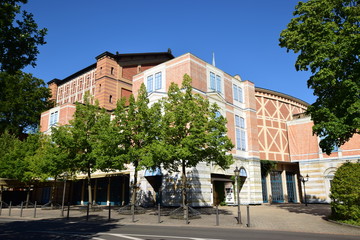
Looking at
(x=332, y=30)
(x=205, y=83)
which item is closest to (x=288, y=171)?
(x=205, y=83)

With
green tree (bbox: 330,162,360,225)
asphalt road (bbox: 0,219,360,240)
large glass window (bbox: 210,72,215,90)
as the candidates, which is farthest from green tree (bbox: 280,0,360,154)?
large glass window (bbox: 210,72,215,90)

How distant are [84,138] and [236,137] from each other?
15271 mm

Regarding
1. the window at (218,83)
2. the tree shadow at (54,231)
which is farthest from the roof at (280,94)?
the tree shadow at (54,231)

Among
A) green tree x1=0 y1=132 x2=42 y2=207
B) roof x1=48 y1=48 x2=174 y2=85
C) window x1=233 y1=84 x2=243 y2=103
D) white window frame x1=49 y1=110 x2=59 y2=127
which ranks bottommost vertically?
green tree x1=0 y1=132 x2=42 y2=207

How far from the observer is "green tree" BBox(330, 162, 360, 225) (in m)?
13.8

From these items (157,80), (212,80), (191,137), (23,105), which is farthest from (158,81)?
(23,105)

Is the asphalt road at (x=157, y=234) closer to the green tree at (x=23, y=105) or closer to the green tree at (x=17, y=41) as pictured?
the green tree at (x=17, y=41)

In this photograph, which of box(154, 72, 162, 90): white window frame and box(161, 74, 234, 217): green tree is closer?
box(161, 74, 234, 217): green tree

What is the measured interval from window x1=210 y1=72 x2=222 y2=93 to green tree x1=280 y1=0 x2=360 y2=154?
951 cm

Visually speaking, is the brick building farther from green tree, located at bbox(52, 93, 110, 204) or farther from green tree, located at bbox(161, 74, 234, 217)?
green tree, located at bbox(161, 74, 234, 217)

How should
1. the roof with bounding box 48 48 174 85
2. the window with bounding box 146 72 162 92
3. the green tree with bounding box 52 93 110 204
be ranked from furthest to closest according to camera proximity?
1. the roof with bounding box 48 48 174 85
2. the window with bounding box 146 72 162 92
3. the green tree with bounding box 52 93 110 204

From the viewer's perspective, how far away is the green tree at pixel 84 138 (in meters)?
22.6

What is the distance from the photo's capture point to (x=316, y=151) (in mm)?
33344

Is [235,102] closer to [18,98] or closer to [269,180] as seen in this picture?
[269,180]
